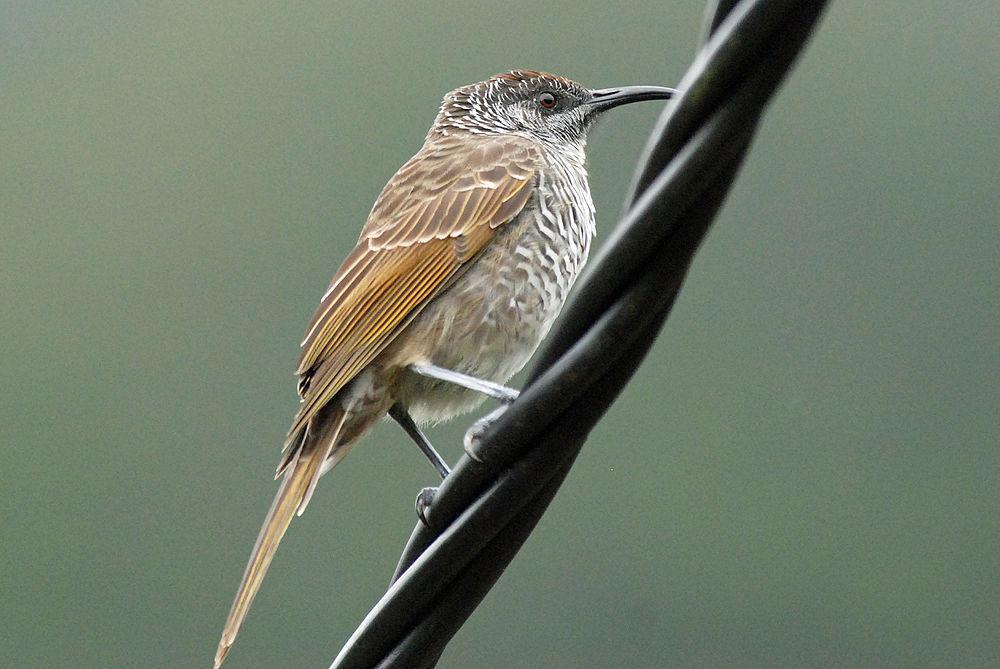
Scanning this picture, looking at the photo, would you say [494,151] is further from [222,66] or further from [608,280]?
[222,66]

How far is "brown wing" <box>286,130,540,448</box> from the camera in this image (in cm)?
436

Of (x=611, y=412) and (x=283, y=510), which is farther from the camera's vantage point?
(x=611, y=412)

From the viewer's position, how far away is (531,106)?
5934 millimetres

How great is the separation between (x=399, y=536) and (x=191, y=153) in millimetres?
6108

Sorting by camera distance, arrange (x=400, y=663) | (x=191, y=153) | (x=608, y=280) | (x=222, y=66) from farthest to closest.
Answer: (x=222, y=66)
(x=191, y=153)
(x=400, y=663)
(x=608, y=280)

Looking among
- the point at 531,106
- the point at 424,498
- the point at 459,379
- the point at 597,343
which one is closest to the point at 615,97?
the point at 531,106

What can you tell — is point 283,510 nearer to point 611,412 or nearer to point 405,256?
point 405,256

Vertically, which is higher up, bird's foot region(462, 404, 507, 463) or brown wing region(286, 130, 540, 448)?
bird's foot region(462, 404, 507, 463)

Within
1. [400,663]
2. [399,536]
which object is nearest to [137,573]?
[399,536]

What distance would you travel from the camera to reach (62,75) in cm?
1625

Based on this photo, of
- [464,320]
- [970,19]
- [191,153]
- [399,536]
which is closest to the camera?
[464,320]

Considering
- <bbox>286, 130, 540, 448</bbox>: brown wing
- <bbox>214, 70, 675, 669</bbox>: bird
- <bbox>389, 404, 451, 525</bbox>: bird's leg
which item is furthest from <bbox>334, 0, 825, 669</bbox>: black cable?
<bbox>389, 404, 451, 525</bbox>: bird's leg

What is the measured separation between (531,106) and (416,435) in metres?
1.84

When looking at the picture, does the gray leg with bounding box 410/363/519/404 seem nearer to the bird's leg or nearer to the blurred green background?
the bird's leg
